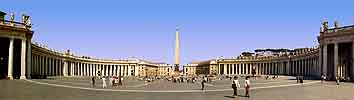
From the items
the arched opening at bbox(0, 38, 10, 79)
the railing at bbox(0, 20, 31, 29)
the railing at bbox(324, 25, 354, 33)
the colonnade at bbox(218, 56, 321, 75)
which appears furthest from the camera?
the colonnade at bbox(218, 56, 321, 75)

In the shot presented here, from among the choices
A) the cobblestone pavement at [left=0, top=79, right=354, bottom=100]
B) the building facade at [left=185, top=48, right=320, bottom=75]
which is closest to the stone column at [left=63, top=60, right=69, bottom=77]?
the building facade at [left=185, top=48, right=320, bottom=75]

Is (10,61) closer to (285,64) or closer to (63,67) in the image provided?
(63,67)

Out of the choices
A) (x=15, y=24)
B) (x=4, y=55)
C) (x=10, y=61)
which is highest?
(x=15, y=24)

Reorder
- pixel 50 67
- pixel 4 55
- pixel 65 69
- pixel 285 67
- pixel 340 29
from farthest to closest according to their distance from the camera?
1. pixel 285 67
2. pixel 65 69
3. pixel 50 67
4. pixel 4 55
5. pixel 340 29

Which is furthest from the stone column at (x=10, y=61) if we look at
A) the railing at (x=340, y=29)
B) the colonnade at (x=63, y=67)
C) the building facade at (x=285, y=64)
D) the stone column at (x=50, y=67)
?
the building facade at (x=285, y=64)

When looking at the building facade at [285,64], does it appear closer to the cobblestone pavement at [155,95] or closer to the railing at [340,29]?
the railing at [340,29]

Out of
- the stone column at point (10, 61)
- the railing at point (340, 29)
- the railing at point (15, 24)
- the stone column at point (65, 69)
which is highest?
the railing at point (15, 24)

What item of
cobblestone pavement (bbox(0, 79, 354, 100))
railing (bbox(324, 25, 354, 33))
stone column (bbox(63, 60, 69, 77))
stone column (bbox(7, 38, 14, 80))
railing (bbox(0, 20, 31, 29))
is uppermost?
railing (bbox(0, 20, 31, 29))

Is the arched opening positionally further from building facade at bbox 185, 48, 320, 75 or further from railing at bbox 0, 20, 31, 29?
building facade at bbox 185, 48, 320, 75

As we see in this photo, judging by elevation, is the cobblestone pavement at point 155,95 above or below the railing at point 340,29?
below

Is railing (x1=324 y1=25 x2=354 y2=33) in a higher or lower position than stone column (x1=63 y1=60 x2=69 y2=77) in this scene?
higher

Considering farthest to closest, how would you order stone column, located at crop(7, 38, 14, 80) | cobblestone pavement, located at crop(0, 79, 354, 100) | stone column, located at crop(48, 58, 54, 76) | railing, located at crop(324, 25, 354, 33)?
stone column, located at crop(48, 58, 54, 76)
stone column, located at crop(7, 38, 14, 80)
railing, located at crop(324, 25, 354, 33)
cobblestone pavement, located at crop(0, 79, 354, 100)

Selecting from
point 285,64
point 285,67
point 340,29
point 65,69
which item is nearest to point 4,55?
point 340,29

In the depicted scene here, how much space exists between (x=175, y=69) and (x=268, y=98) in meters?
94.3
